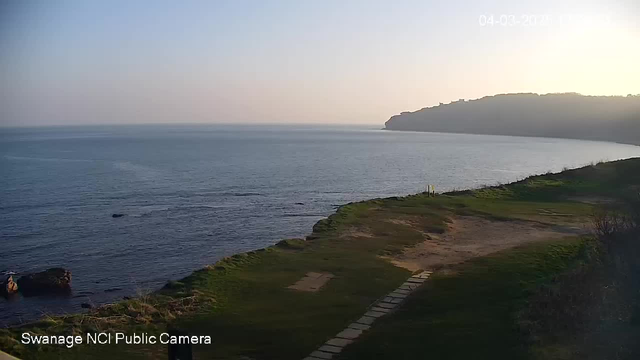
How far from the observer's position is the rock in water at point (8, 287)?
25747mm

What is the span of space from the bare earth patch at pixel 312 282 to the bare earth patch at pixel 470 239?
413 centimetres

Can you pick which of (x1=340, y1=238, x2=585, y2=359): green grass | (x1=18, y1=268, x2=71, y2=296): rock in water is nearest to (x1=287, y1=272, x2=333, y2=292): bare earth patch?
(x1=340, y1=238, x2=585, y2=359): green grass

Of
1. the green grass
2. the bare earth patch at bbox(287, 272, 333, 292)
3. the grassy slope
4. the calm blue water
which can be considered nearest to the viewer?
the green grass

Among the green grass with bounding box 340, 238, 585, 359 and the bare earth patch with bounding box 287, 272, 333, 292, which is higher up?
the green grass with bounding box 340, 238, 585, 359

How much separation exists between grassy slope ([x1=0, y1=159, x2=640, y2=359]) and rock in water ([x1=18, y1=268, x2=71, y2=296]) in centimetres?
890

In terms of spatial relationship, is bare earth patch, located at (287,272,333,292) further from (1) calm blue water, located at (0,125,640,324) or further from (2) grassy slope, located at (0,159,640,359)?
(1) calm blue water, located at (0,125,640,324)

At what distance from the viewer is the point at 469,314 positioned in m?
15.9

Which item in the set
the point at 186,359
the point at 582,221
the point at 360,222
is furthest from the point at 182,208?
the point at 186,359

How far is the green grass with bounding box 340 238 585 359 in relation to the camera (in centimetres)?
1276

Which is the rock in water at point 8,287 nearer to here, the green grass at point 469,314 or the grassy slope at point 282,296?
the grassy slope at point 282,296

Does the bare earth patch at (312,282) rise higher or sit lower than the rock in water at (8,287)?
higher

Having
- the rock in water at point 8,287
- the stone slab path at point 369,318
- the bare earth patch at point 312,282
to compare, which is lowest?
the rock in water at point 8,287

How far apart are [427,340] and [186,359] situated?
9.32 metres

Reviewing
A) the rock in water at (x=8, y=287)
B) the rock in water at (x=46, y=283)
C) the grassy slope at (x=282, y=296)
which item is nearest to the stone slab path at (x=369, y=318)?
the grassy slope at (x=282, y=296)
